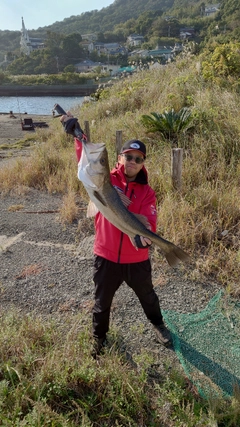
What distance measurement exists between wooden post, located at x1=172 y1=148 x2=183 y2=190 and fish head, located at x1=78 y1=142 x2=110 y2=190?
310 centimetres

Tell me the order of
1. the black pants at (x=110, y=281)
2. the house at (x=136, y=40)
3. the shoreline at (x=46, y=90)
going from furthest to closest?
the house at (x=136, y=40), the shoreline at (x=46, y=90), the black pants at (x=110, y=281)

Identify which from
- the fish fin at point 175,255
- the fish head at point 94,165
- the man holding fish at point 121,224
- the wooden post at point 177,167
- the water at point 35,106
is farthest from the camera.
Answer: the water at point 35,106

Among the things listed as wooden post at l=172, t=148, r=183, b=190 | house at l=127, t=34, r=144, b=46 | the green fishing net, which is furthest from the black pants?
house at l=127, t=34, r=144, b=46

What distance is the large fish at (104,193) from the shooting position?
7.18 feet

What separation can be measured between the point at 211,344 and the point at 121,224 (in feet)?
5.45

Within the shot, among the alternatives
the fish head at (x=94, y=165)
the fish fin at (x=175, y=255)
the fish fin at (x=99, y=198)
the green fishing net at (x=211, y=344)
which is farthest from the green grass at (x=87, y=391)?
the fish head at (x=94, y=165)

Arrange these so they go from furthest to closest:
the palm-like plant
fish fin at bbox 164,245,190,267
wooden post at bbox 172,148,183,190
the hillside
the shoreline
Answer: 1. the hillside
2. the shoreline
3. the palm-like plant
4. wooden post at bbox 172,148,183,190
5. fish fin at bbox 164,245,190,267

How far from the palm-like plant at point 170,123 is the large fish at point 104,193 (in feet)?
15.7

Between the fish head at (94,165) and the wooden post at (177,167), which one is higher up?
the fish head at (94,165)

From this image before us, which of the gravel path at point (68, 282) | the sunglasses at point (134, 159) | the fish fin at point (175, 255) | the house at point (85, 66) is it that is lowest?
the gravel path at point (68, 282)

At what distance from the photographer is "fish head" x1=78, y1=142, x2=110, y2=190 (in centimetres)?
217

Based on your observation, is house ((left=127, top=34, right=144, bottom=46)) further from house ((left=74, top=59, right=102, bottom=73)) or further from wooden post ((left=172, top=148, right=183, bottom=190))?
wooden post ((left=172, top=148, right=183, bottom=190))

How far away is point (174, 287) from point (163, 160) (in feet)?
10.2

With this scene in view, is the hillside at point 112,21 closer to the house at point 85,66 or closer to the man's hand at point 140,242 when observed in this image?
the house at point 85,66
